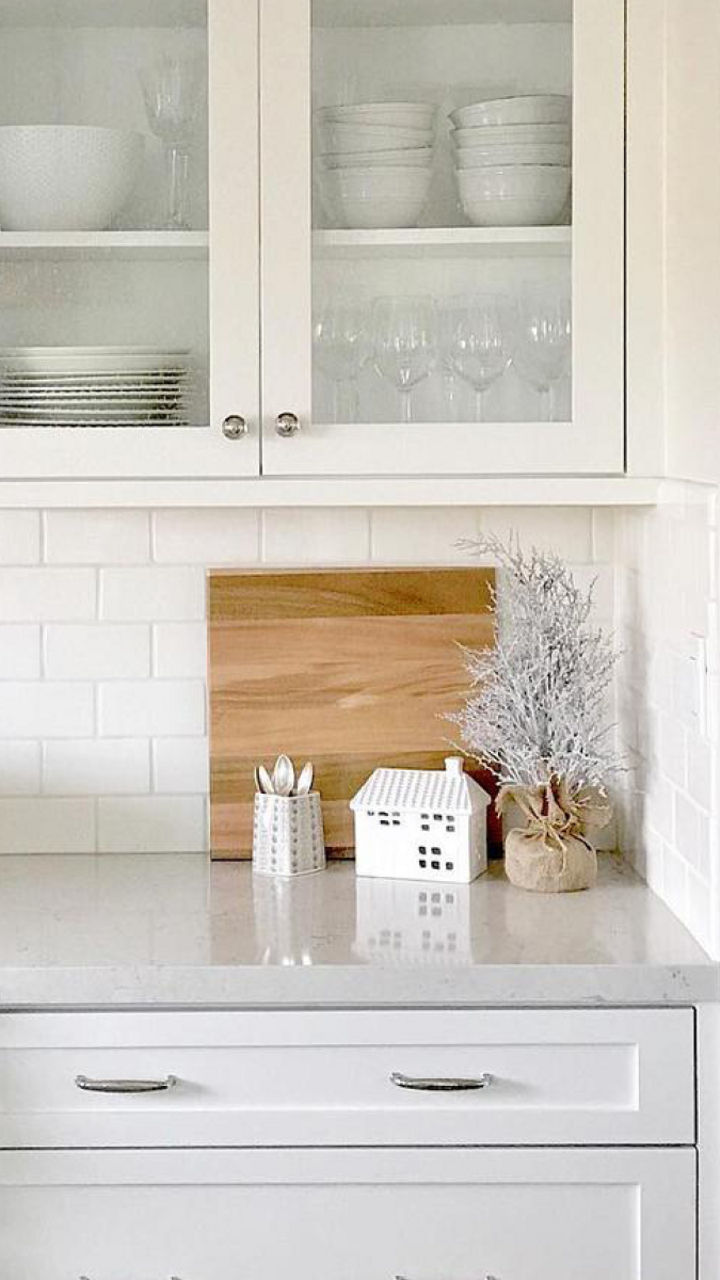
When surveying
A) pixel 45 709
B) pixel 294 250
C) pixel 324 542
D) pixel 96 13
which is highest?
pixel 96 13

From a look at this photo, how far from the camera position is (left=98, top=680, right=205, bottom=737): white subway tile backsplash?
8.75 ft

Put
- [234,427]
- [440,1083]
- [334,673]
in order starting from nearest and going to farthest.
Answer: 1. [440,1083]
2. [234,427]
3. [334,673]

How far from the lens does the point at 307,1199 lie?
2.05 meters

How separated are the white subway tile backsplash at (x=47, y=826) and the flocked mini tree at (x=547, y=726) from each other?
57cm

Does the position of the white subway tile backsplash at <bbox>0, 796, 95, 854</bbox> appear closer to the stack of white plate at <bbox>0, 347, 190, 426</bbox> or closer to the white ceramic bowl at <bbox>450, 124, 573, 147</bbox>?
the stack of white plate at <bbox>0, 347, 190, 426</bbox>

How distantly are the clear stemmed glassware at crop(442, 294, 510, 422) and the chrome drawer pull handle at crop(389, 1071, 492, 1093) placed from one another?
801 mm

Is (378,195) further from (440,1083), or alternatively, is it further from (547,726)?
(440,1083)

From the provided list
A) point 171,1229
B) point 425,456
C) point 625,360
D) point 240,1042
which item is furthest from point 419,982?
point 625,360

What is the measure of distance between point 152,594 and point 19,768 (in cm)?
32

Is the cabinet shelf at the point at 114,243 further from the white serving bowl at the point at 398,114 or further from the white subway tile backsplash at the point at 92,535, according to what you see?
the white subway tile backsplash at the point at 92,535

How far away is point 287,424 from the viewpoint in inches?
89.1

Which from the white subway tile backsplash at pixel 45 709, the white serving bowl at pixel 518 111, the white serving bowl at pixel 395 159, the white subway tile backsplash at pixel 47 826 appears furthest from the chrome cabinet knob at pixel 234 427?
the white subway tile backsplash at pixel 47 826

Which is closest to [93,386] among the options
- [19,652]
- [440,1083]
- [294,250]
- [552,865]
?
[294,250]

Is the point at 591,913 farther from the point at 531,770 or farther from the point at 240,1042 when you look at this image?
the point at 240,1042
